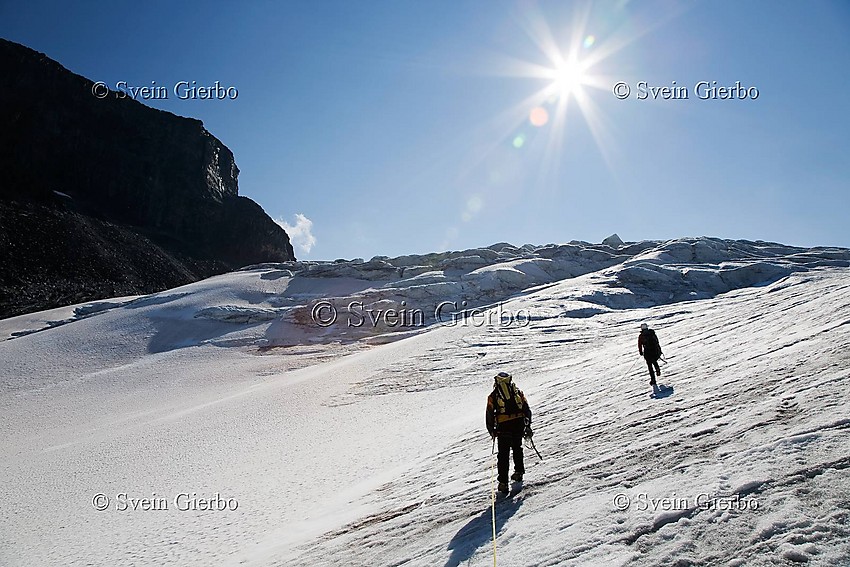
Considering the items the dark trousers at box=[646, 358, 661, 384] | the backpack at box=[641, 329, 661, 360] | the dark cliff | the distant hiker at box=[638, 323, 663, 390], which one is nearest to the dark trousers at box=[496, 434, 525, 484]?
the dark trousers at box=[646, 358, 661, 384]

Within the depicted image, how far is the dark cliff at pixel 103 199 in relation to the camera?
8025 centimetres

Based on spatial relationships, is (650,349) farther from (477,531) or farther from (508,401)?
(477,531)

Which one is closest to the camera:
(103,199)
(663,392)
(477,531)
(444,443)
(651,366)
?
(477,531)

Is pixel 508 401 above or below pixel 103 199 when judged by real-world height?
below

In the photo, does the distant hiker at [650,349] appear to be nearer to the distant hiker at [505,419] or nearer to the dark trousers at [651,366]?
the dark trousers at [651,366]

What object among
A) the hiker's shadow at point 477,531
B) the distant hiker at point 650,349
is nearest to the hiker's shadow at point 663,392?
the distant hiker at point 650,349

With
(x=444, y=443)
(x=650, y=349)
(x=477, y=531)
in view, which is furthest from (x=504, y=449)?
(x=650, y=349)

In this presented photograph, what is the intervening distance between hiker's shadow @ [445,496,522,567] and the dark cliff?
85751 mm

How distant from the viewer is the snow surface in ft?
16.9

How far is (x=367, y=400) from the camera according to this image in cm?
2042

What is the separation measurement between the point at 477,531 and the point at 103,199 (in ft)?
441

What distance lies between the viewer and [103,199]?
11162cm

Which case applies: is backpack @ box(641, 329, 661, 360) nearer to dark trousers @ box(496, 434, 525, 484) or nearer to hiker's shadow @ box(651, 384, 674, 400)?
hiker's shadow @ box(651, 384, 674, 400)

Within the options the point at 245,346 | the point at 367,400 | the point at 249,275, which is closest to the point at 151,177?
the point at 249,275
